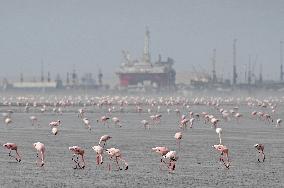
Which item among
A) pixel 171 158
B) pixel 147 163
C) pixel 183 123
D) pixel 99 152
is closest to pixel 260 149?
pixel 147 163

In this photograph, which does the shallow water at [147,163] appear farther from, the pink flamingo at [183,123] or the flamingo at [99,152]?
the pink flamingo at [183,123]

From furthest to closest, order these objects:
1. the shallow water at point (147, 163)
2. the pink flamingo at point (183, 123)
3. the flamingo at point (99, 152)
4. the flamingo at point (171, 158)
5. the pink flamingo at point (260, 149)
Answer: the pink flamingo at point (183, 123)
the pink flamingo at point (260, 149)
the flamingo at point (99, 152)
the flamingo at point (171, 158)
the shallow water at point (147, 163)

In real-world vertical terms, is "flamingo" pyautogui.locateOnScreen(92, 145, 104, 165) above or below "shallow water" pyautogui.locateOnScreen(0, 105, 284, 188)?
above

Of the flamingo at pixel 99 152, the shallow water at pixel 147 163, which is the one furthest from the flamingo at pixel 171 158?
the flamingo at pixel 99 152

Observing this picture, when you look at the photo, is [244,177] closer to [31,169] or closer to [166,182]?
[166,182]

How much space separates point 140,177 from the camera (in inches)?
1086

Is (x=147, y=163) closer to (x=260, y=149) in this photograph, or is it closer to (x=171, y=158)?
(x=171, y=158)

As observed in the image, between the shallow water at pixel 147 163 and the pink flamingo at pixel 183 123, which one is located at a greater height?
the pink flamingo at pixel 183 123

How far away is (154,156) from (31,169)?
22.1 feet

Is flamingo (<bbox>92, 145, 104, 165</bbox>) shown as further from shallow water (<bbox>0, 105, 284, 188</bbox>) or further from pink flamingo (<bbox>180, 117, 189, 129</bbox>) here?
pink flamingo (<bbox>180, 117, 189, 129</bbox>)

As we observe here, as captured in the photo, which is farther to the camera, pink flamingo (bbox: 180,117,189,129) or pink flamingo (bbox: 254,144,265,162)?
pink flamingo (bbox: 180,117,189,129)

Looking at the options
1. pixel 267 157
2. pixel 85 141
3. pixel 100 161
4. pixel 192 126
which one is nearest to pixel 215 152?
pixel 267 157

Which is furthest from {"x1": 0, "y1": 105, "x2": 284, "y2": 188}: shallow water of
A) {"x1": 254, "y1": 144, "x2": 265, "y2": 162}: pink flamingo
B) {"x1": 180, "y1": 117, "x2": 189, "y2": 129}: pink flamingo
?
Result: {"x1": 180, "y1": 117, "x2": 189, "y2": 129}: pink flamingo

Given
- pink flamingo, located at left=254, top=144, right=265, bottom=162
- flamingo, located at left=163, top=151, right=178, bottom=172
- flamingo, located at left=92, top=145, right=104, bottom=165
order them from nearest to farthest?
flamingo, located at left=163, top=151, right=178, bottom=172 → flamingo, located at left=92, top=145, right=104, bottom=165 → pink flamingo, located at left=254, top=144, right=265, bottom=162
